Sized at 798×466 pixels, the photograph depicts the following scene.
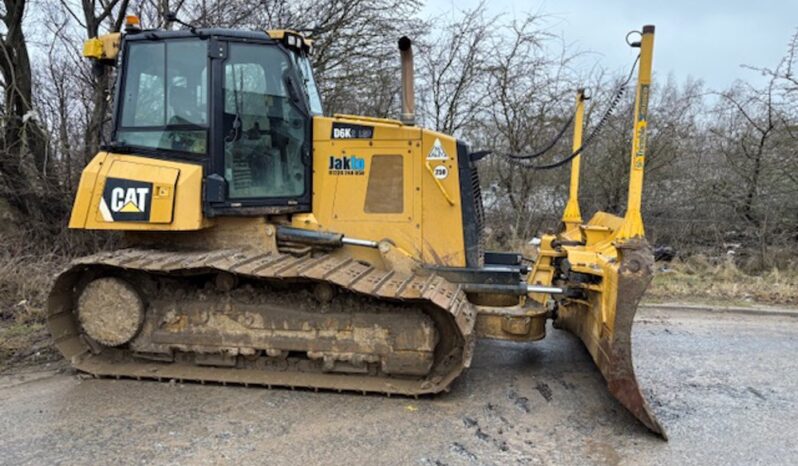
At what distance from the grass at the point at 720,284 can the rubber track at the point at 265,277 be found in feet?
15.2

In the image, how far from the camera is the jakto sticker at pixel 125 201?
419 centimetres

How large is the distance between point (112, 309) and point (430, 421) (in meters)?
2.44

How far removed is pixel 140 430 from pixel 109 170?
197 centimetres

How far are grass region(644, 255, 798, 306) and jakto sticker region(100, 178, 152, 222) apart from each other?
6.20 meters

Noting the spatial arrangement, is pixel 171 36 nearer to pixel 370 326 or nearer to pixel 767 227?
pixel 370 326

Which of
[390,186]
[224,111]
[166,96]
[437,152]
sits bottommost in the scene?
[390,186]

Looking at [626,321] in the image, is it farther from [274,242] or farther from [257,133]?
[257,133]

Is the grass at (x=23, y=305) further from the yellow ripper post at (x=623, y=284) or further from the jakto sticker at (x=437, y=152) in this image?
the yellow ripper post at (x=623, y=284)

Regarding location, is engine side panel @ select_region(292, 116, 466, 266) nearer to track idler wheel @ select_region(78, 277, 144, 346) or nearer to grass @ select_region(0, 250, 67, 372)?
track idler wheel @ select_region(78, 277, 144, 346)

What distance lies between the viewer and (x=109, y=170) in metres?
4.29

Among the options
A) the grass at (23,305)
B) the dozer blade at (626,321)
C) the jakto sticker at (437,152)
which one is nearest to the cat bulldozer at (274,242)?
the jakto sticker at (437,152)

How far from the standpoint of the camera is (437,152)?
173 inches

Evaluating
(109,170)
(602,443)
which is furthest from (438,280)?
(109,170)

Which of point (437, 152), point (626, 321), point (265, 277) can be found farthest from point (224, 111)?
point (626, 321)
